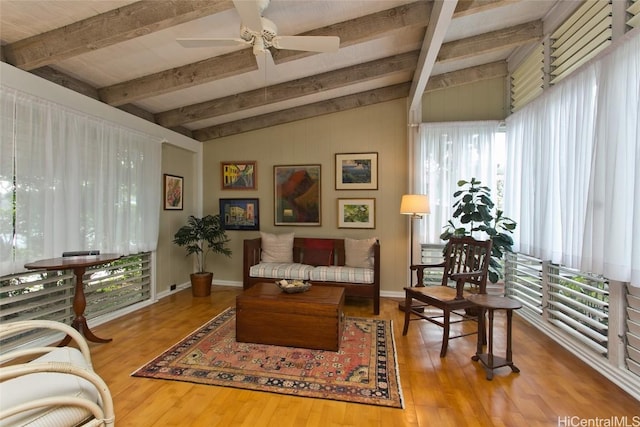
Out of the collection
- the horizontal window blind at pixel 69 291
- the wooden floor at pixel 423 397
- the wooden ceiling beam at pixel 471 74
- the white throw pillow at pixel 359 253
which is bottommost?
the wooden floor at pixel 423 397

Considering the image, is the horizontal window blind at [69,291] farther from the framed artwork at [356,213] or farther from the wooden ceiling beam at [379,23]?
the wooden ceiling beam at [379,23]

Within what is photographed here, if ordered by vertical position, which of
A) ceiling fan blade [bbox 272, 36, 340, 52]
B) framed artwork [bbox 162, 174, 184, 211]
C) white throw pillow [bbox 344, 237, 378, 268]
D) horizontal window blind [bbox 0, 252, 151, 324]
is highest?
ceiling fan blade [bbox 272, 36, 340, 52]

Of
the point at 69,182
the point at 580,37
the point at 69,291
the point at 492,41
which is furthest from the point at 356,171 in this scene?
the point at 69,291

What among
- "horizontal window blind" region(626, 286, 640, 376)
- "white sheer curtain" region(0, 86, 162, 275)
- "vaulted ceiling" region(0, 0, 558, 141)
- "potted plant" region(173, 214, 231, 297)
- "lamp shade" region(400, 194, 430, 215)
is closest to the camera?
"horizontal window blind" region(626, 286, 640, 376)

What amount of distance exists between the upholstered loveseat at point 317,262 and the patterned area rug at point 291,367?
0.87m

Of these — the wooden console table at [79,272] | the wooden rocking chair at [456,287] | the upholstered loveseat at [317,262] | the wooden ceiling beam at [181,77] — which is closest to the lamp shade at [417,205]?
the wooden rocking chair at [456,287]

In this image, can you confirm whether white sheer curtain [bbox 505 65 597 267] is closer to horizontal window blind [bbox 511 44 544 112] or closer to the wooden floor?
horizontal window blind [bbox 511 44 544 112]

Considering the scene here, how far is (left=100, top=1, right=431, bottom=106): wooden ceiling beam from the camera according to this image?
268cm

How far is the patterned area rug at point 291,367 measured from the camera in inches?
83.7

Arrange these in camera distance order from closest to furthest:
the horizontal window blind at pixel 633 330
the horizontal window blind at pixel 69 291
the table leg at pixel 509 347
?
the horizontal window blind at pixel 633 330, the table leg at pixel 509 347, the horizontal window blind at pixel 69 291

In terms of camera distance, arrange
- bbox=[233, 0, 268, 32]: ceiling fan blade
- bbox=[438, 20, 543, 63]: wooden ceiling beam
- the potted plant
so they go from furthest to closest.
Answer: the potted plant
bbox=[438, 20, 543, 63]: wooden ceiling beam
bbox=[233, 0, 268, 32]: ceiling fan blade

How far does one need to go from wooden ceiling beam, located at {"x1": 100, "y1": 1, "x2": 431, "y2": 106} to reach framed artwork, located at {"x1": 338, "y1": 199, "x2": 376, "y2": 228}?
225cm

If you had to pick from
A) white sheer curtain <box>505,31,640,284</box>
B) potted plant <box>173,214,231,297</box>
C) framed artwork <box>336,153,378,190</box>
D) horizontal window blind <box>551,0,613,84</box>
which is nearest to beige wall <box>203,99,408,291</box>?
framed artwork <box>336,153,378,190</box>

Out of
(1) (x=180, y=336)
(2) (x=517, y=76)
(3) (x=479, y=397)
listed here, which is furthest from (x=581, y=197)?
(1) (x=180, y=336)
